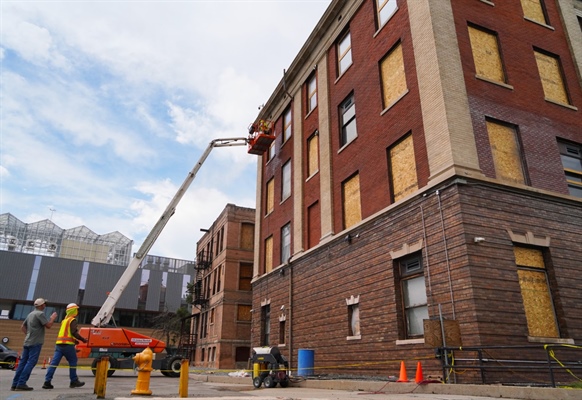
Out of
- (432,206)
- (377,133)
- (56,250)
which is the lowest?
(432,206)

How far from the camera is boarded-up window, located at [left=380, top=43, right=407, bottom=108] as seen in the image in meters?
15.4

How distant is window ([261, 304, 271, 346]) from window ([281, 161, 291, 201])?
6.31 m

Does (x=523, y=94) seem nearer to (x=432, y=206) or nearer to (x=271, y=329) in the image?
(x=432, y=206)

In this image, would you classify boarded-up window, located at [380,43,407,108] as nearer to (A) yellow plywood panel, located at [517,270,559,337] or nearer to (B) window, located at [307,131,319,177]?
(B) window, located at [307,131,319,177]

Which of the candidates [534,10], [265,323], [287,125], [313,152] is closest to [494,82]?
[534,10]

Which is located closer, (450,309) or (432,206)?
(450,309)

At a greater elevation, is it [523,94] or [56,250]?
[56,250]

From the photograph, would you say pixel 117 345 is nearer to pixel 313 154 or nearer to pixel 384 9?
pixel 313 154

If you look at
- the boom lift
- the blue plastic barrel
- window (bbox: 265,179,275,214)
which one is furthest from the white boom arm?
the blue plastic barrel

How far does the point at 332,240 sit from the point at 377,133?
4.71 metres

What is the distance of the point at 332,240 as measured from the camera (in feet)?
58.4

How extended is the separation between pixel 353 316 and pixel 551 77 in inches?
452

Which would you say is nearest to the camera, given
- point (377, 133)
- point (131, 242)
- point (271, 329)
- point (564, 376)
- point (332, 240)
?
point (564, 376)

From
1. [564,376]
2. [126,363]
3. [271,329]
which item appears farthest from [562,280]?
[126,363]
